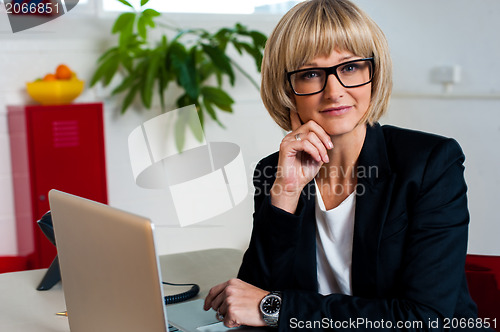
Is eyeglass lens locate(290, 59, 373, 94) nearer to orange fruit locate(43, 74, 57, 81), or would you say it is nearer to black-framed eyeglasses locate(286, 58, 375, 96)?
black-framed eyeglasses locate(286, 58, 375, 96)

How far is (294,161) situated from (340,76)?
0.77ft

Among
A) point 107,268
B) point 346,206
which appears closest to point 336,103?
point 346,206

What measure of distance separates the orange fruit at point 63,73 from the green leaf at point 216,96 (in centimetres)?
74

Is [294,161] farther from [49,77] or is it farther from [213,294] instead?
[49,77]

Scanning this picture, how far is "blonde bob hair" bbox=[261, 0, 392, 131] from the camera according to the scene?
131 cm

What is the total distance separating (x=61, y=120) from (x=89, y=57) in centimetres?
48

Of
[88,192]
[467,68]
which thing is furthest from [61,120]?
[467,68]

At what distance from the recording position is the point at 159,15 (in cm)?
332

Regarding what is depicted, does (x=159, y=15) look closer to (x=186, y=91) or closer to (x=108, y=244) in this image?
(x=186, y=91)

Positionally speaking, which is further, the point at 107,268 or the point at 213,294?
the point at 213,294

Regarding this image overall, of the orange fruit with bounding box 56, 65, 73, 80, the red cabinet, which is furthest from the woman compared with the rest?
the orange fruit with bounding box 56, 65, 73, 80

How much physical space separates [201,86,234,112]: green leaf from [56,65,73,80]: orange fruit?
74 centimetres

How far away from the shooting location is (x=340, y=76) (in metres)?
1.32

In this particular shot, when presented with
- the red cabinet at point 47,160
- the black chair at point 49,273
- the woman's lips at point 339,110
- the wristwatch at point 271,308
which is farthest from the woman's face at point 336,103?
the red cabinet at point 47,160
